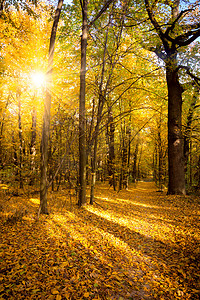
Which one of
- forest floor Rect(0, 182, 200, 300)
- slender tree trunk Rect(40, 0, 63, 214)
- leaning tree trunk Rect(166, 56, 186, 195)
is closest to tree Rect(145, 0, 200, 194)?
leaning tree trunk Rect(166, 56, 186, 195)

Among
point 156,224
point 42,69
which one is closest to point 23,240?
point 156,224

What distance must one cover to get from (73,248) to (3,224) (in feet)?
7.21

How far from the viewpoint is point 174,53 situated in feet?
27.7

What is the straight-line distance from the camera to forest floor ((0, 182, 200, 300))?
2424 millimetres

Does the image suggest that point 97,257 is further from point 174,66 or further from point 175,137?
point 174,66

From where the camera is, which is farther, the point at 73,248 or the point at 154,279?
the point at 73,248

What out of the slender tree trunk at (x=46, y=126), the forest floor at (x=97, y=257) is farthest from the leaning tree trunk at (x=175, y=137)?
the slender tree trunk at (x=46, y=126)

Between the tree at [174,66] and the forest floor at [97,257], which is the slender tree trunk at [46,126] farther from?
the tree at [174,66]

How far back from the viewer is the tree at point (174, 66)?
7914 mm

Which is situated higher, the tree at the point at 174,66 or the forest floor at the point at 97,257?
the tree at the point at 174,66

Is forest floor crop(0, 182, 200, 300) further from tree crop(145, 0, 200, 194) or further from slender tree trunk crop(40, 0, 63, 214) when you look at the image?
tree crop(145, 0, 200, 194)

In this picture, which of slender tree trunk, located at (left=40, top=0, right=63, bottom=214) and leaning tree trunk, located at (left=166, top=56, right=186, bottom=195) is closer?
slender tree trunk, located at (left=40, top=0, right=63, bottom=214)

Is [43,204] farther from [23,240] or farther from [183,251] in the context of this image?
[183,251]

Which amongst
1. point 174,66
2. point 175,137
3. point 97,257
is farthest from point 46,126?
point 174,66
